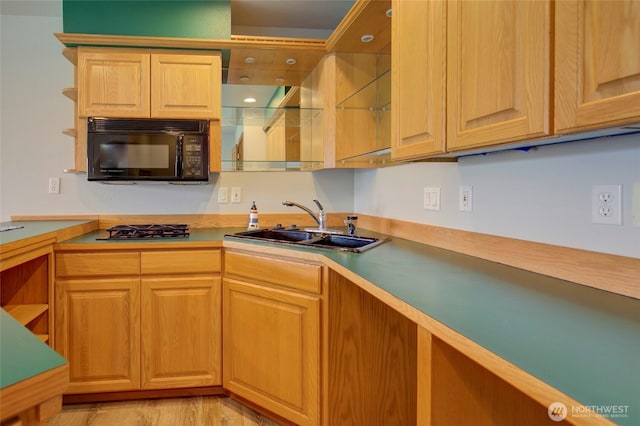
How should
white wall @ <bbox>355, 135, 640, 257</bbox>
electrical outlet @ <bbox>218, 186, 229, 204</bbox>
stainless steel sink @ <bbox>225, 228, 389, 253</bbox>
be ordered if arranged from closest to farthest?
white wall @ <bbox>355, 135, 640, 257</bbox>
stainless steel sink @ <bbox>225, 228, 389, 253</bbox>
electrical outlet @ <bbox>218, 186, 229, 204</bbox>

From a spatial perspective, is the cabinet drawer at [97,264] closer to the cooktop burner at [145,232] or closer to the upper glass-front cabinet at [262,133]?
the cooktop burner at [145,232]

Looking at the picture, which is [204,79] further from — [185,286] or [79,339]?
[79,339]

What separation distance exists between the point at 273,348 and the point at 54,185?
1859 millimetres

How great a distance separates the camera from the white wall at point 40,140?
109 inches

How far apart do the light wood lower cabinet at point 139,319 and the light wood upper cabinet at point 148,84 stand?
851 millimetres

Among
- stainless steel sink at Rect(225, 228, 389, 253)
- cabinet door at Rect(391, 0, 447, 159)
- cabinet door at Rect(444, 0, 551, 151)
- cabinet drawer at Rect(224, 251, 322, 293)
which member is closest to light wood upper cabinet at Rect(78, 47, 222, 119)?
stainless steel sink at Rect(225, 228, 389, 253)

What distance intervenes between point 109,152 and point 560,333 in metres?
2.42

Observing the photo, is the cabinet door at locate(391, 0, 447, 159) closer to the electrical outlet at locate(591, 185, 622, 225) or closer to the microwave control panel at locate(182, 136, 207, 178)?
the electrical outlet at locate(591, 185, 622, 225)

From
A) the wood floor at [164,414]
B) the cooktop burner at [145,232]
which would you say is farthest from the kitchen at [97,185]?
the wood floor at [164,414]

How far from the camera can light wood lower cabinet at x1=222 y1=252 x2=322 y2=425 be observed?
193cm

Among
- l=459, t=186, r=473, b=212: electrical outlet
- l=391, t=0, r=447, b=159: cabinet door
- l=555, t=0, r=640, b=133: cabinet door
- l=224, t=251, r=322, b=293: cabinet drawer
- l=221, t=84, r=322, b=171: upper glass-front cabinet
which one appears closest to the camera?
l=555, t=0, r=640, b=133: cabinet door

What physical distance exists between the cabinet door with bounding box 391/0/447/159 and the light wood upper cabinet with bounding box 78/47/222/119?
4.26 feet

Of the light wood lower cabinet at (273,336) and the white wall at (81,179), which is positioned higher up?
the white wall at (81,179)

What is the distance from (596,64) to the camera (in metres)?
0.85
